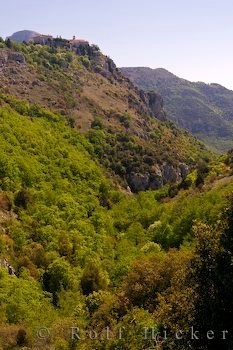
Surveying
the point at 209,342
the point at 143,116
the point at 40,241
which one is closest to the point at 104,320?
the point at 209,342

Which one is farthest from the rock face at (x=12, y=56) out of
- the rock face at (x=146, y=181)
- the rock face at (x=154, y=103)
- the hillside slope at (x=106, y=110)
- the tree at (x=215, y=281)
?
the tree at (x=215, y=281)

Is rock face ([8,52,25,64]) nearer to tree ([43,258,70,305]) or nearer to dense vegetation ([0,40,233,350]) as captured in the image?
dense vegetation ([0,40,233,350])

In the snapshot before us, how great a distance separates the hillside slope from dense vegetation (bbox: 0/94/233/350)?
8.74m

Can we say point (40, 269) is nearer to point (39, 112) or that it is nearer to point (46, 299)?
point (46, 299)

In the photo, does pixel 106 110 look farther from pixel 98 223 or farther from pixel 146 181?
pixel 98 223

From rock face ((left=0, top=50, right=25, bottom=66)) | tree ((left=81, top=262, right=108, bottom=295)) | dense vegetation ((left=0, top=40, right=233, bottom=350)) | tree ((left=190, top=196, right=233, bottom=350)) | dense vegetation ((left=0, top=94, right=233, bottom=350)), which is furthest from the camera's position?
rock face ((left=0, top=50, right=25, bottom=66))

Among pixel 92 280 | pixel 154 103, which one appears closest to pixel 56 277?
pixel 92 280

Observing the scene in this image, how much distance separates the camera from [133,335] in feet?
75.0

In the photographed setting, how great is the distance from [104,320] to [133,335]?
8.63 m

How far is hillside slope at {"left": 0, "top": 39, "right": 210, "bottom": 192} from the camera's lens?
369ft

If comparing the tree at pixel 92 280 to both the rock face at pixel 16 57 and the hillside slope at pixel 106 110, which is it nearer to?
the hillside slope at pixel 106 110

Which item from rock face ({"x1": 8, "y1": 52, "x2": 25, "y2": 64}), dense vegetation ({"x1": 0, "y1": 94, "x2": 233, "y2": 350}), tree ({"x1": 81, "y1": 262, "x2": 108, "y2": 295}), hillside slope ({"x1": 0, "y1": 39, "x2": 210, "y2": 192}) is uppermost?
rock face ({"x1": 8, "y1": 52, "x2": 25, "y2": 64})

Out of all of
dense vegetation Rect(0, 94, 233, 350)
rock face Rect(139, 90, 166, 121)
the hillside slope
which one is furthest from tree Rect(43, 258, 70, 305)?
rock face Rect(139, 90, 166, 121)

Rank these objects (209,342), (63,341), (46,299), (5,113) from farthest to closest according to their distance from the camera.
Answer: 1. (5,113)
2. (46,299)
3. (63,341)
4. (209,342)
